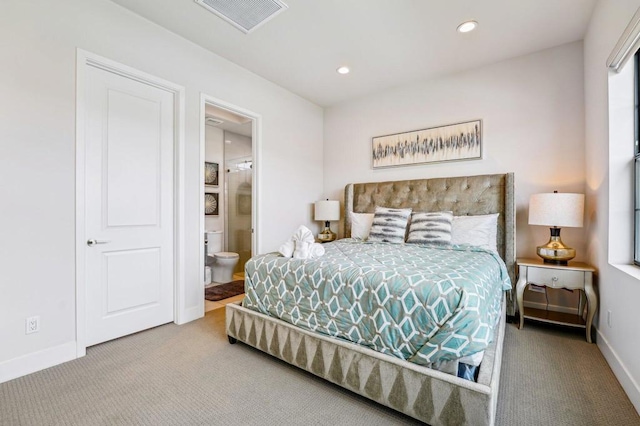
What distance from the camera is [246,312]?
88.0 inches

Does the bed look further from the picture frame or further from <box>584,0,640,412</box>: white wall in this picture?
the picture frame

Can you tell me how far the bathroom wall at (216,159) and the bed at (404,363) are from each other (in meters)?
3.10

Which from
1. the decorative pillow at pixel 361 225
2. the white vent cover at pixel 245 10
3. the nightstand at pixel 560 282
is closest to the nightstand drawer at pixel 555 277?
the nightstand at pixel 560 282

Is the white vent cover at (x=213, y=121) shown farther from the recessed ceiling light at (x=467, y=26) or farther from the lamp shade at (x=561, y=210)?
the lamp shade at (x=561, y=210)

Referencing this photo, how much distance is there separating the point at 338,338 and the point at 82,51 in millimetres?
A: 2797

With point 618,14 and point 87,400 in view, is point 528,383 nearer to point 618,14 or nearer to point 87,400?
point 618,14

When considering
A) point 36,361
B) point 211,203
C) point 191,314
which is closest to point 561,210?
point 191,314

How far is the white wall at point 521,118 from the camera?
2875 millimetres

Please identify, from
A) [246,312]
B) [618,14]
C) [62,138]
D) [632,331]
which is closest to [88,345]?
[246,312]

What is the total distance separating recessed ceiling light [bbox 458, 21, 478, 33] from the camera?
256 centimetres

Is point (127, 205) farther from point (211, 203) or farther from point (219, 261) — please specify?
point (211, 203)

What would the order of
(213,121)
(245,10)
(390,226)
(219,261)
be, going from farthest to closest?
(213,121), (219,261), (390,226), (245,10)

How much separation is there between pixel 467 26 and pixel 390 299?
256cm

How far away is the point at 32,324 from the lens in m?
1.98
